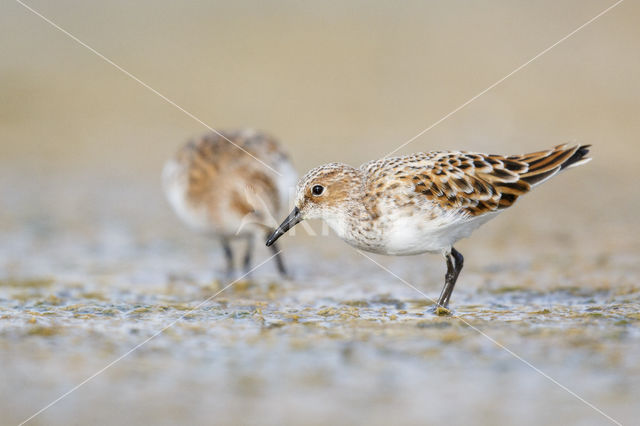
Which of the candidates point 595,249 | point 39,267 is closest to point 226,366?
point 39,267

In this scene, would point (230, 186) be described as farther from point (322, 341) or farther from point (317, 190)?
point (322, 341)

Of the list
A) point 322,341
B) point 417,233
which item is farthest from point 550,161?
point 322,341

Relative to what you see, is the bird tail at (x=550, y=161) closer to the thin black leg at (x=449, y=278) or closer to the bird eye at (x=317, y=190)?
the thin black leg at (x=449, y=278)

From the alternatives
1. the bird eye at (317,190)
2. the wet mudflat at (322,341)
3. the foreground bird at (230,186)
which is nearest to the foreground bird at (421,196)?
the bird eye at (317,190)

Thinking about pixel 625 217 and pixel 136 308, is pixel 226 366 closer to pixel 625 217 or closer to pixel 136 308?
pixel 136 308

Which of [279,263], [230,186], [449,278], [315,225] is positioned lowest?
[449,278]

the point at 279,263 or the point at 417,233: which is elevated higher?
the point at 417,233
